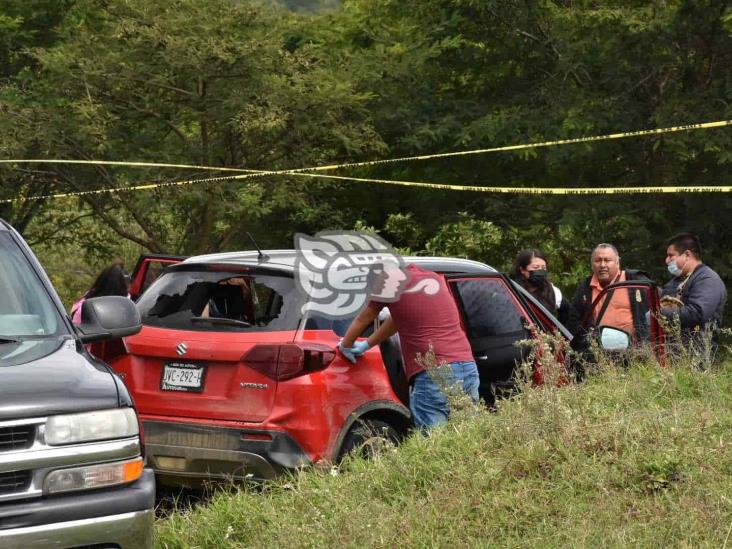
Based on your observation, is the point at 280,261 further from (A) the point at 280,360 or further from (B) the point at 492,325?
(B) the point at 492,325

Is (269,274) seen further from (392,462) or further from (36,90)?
(36,90)

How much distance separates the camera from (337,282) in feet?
22.4

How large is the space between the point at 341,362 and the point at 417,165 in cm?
1281

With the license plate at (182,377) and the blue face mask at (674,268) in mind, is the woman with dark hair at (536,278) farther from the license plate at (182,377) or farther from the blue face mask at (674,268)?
the license plate at (182,377)

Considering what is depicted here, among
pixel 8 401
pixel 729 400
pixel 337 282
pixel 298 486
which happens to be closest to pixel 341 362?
pixel 337 282

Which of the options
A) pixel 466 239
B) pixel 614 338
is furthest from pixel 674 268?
pixel 466 239

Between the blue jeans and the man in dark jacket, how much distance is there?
83.9 inches

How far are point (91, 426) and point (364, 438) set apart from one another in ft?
8.04

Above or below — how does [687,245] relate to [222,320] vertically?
below

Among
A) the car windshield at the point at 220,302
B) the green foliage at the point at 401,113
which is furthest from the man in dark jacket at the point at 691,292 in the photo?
the green foliage at the point at 401,113

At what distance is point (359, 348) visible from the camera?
6.68 m

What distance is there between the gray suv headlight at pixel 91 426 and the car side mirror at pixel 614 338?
4241mm

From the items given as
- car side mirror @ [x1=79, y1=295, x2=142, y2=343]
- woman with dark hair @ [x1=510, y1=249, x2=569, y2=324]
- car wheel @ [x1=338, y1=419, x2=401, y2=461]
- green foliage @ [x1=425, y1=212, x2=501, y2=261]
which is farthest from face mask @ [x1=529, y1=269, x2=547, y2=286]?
green foliage @ [x1=425, y1=212, x2=501, y2=261]

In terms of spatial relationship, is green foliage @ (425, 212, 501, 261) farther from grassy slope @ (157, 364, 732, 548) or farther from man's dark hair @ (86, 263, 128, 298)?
grassy slope @ (157, 364, 732, 548)
